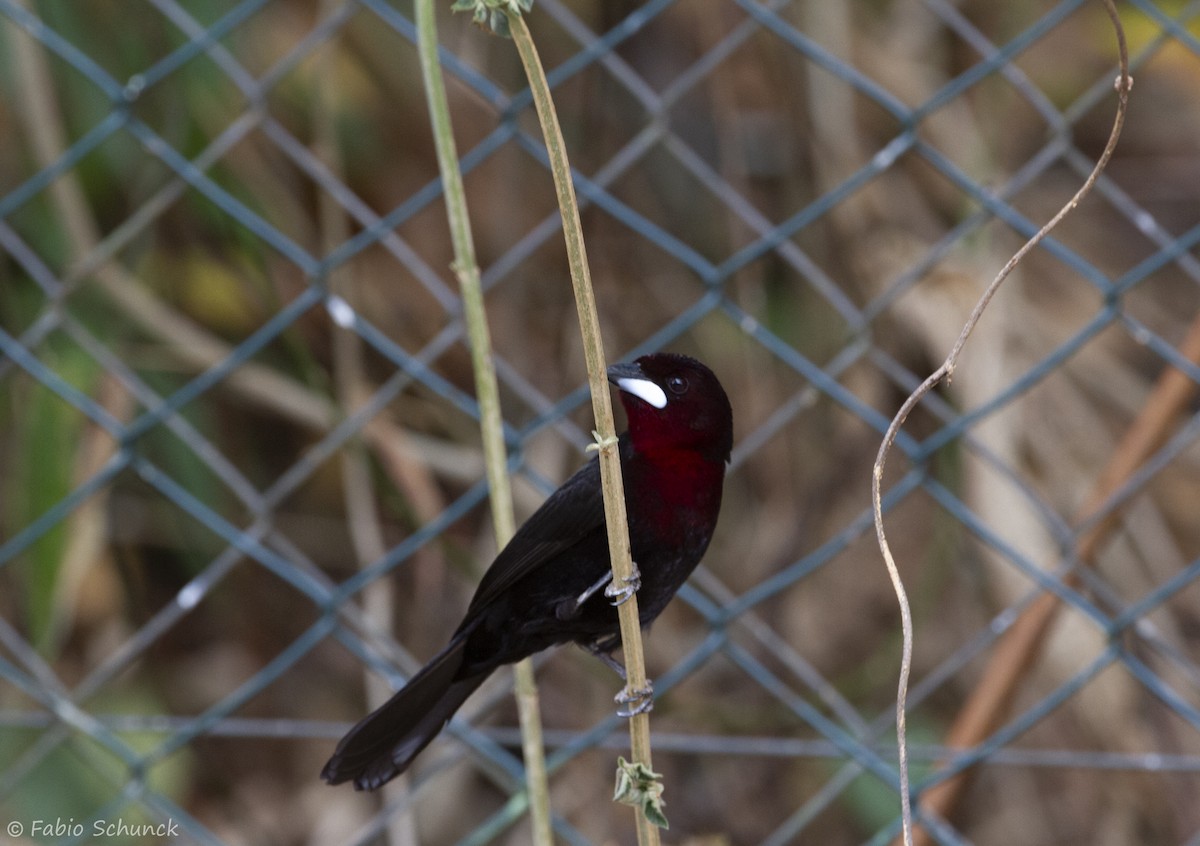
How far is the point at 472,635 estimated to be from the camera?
148 cm

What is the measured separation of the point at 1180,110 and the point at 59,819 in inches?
113

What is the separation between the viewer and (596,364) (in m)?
0.76

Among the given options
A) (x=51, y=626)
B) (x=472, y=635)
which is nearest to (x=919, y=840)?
(x=472, y=635)

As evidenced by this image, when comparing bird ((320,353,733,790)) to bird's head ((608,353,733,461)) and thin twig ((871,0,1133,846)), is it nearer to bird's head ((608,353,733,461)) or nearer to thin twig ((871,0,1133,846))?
bird's head ((608,353,733,461))

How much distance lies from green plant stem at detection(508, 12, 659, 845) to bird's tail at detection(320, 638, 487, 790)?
39 cm

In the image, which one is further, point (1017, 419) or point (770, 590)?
point (1017, 419)

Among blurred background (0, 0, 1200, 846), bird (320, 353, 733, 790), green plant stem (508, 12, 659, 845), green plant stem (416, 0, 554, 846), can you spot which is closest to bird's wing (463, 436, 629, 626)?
bird (320, 353, 733, 790)

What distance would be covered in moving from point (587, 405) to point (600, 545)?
1014 mm

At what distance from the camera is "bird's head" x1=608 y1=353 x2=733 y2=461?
1348 millimetres

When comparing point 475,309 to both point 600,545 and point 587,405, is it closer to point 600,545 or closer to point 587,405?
point 600,545

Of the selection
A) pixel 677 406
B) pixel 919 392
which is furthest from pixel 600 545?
pixel 919 392

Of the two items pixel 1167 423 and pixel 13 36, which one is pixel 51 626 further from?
pixel 1167 423

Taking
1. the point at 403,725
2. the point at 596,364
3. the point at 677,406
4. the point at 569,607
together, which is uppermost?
the point at 596,364

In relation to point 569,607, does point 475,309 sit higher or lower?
higher
